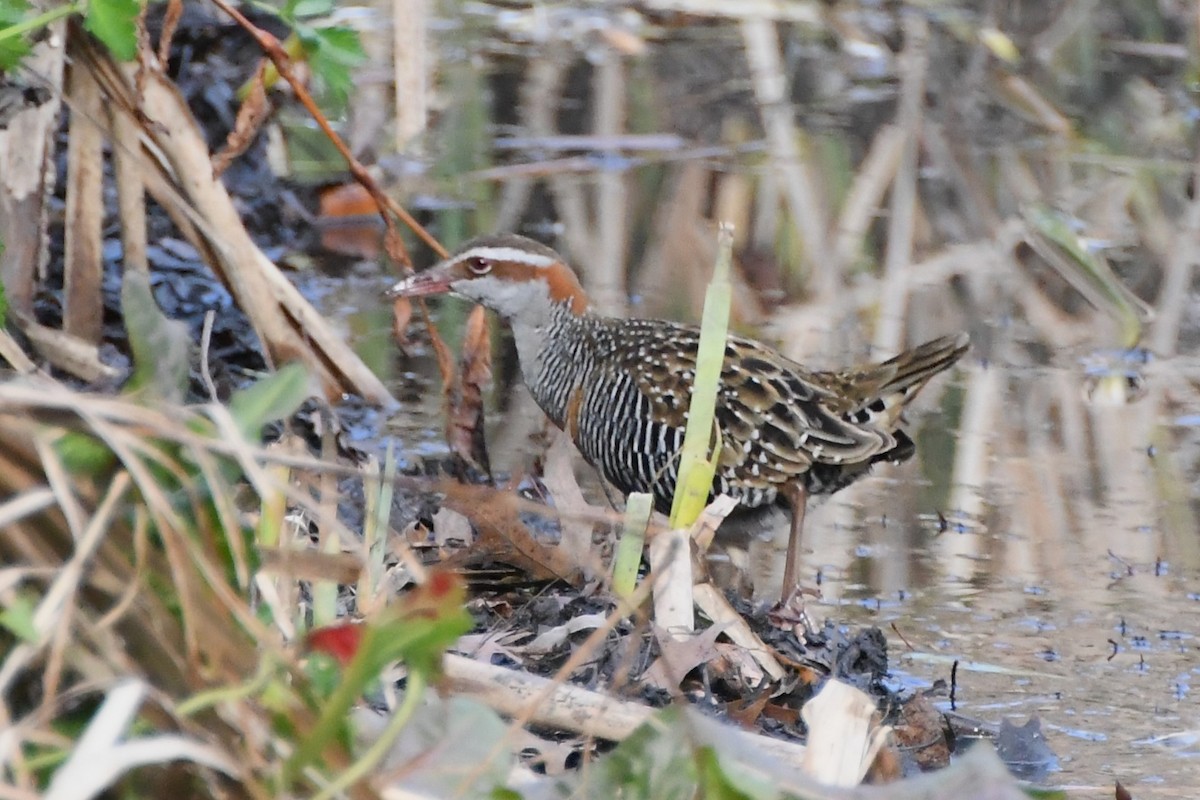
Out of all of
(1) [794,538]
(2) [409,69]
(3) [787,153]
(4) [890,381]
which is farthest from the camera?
(3) [787,153]

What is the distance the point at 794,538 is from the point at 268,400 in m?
2.74

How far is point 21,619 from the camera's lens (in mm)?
1585

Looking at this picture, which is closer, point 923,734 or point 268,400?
point 268,400

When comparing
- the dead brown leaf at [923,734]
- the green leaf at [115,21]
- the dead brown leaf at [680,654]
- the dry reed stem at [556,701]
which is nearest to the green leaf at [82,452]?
the dry reed stem at [556,701]

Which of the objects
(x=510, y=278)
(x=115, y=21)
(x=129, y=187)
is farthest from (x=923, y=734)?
(x=129, y=187)

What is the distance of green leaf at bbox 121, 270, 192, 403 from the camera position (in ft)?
6.31

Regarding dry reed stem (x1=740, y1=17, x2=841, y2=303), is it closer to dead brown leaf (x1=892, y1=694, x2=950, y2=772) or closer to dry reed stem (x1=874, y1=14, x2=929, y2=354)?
dry reed stem (x1=874, y1=14, x2=929, y2=354)

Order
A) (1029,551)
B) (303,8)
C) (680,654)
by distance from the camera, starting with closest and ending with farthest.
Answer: (680,654) < (303,8) < (1029,551)

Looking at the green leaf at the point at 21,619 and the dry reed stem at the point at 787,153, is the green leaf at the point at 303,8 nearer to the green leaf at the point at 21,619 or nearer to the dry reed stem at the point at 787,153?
the green leaf at the point at 21,619

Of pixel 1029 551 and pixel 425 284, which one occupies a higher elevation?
pixel 425 284

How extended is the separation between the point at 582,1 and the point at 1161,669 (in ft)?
25.8

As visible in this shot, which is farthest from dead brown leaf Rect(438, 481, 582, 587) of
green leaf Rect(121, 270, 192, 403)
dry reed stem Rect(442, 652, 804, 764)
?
green leaf Rect(121, 270, 192, 403)

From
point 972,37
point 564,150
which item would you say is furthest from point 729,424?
point 972,37

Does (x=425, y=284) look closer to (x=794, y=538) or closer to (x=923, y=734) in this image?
(x=794, y=538)
